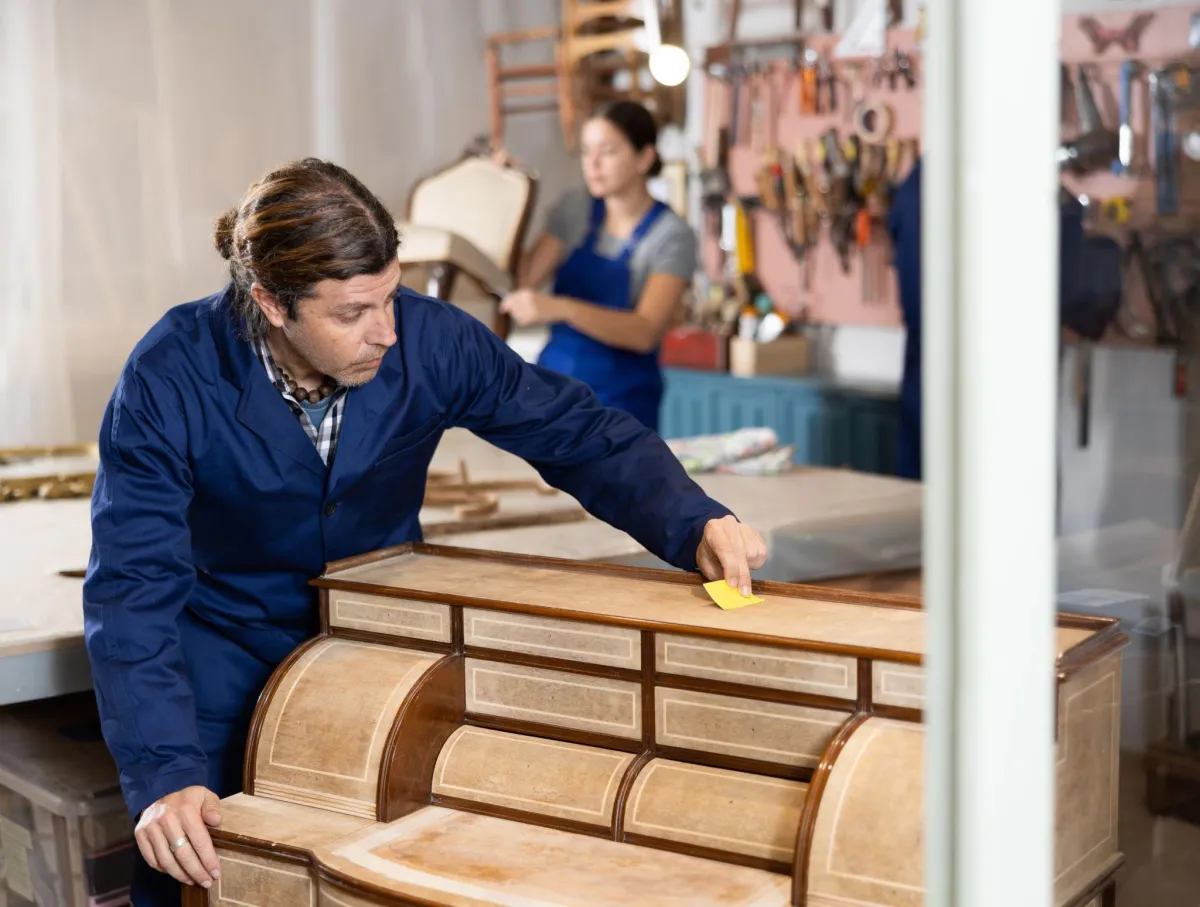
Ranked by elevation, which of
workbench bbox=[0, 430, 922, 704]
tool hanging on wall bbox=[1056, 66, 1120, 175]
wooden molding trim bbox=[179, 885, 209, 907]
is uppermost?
tool hanging on wall bbox=[1056, 66, 1120, 175]

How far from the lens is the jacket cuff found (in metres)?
1.66

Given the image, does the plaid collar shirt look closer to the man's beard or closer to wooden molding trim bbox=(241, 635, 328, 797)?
the man's beard

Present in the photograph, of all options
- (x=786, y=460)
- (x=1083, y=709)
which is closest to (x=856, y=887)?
(x=1083, y=709)

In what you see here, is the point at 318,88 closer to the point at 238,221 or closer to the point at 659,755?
the point at 238,221

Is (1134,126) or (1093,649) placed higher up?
(1134,126)

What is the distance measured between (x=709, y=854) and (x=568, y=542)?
126 centimetres

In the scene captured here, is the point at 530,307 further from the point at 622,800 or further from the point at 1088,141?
the point at 622,800

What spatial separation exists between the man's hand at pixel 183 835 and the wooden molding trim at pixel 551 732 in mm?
316

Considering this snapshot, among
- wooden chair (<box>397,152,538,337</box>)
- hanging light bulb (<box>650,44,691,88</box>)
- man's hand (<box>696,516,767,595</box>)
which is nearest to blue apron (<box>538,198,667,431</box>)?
wooden chair (<box>397,152,538,337</box>)

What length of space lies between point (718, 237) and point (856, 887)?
4.83 m

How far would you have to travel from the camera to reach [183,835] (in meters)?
1.62

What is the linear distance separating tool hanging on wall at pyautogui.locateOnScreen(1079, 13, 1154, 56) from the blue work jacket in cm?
76

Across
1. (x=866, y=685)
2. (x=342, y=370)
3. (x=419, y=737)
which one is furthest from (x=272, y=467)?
(x=866, y=685)

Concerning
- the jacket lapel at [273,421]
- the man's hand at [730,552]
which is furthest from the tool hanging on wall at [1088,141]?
the jacket lapel at [273,421]
